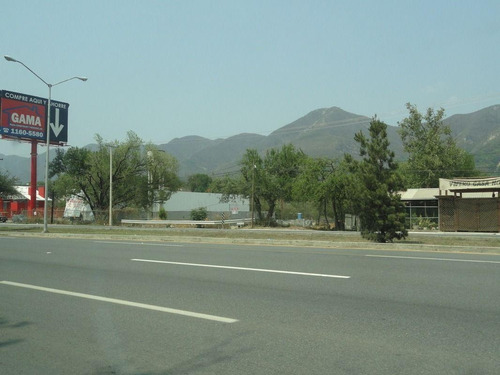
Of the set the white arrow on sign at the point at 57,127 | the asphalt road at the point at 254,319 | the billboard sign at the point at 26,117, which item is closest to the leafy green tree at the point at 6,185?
the billboard sign at the point at 26,117

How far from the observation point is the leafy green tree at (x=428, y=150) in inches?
2317

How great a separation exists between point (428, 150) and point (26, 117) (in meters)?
47.2

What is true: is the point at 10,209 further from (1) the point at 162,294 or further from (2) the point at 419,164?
(1) the point at 162,294

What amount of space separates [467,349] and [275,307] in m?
2.99

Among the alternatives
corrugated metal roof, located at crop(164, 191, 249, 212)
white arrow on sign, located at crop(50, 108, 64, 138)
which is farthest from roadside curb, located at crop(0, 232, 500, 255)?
corrugated metal roof, located at crop(164, 191, 249, 212)

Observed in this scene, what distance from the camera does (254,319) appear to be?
6918 mm

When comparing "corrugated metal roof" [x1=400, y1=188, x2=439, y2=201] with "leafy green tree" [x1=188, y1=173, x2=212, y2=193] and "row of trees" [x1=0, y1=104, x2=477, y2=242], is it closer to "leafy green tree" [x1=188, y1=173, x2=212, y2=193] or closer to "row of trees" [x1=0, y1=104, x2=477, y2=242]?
"row of trees" [x1=0, y1=104, x2=477, y2=242]

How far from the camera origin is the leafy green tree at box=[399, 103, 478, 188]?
58.8 m

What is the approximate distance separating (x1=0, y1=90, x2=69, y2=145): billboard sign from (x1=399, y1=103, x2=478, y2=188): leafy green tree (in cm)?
4268

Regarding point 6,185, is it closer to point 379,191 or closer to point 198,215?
point 198,215

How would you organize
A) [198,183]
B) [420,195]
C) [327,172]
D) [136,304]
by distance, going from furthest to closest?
[198,183] → [327,172] → [420,195] → [136,304]

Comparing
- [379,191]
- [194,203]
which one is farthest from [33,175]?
[379,191]

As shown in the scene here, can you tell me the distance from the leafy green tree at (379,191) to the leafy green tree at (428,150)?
4164 cm

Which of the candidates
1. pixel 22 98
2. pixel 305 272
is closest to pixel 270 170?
pixel 22 98
